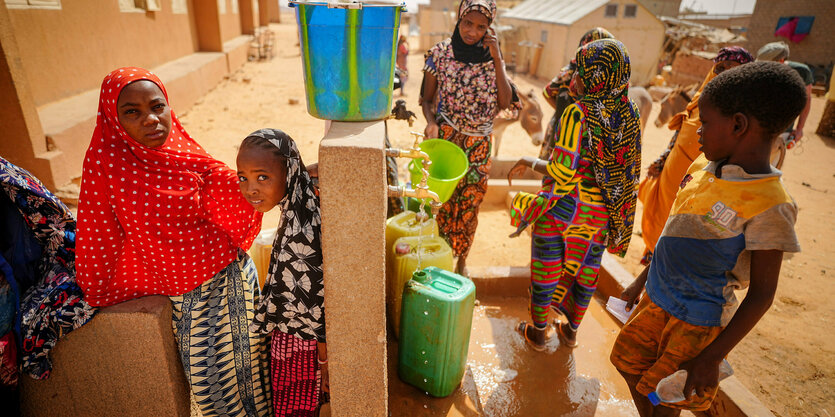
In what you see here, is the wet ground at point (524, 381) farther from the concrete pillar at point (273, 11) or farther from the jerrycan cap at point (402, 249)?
the concrete pillar at point (273, 11)

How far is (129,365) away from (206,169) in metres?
0.95

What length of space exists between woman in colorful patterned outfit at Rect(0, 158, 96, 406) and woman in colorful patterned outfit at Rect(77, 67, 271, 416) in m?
0.19

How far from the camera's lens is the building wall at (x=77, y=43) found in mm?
5293

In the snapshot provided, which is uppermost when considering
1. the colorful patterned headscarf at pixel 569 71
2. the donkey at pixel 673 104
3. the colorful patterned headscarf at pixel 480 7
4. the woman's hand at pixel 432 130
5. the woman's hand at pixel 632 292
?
the colorful patterned headscarf at pixel 480 7

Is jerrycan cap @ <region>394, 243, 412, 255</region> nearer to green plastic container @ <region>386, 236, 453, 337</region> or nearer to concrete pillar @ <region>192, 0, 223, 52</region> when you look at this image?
green plastic container @ <region>386, 236, 453, 337</region>

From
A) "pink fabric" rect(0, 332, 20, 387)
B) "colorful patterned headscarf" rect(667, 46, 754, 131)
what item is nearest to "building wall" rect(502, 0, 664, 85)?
"colorful patterned headscarf" rect(667, 46, 754, 131)

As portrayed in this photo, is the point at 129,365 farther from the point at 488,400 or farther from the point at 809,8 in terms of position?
the point at 809,8

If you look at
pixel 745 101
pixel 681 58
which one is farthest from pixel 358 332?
pixel 681 58

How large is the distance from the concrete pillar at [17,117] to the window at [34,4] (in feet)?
5.32

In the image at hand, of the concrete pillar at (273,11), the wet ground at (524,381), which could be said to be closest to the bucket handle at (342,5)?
the wet ground at (524,381)

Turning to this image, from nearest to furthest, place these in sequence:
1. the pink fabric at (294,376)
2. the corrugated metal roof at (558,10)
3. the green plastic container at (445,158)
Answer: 1. the pink fabric at (294,376)
2. the green plastic container at (445,158)
3. the corrugated metal roof at (558,10)

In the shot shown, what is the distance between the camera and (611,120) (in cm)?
234

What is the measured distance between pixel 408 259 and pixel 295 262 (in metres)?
0.96

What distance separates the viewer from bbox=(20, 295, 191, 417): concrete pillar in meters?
1.77
